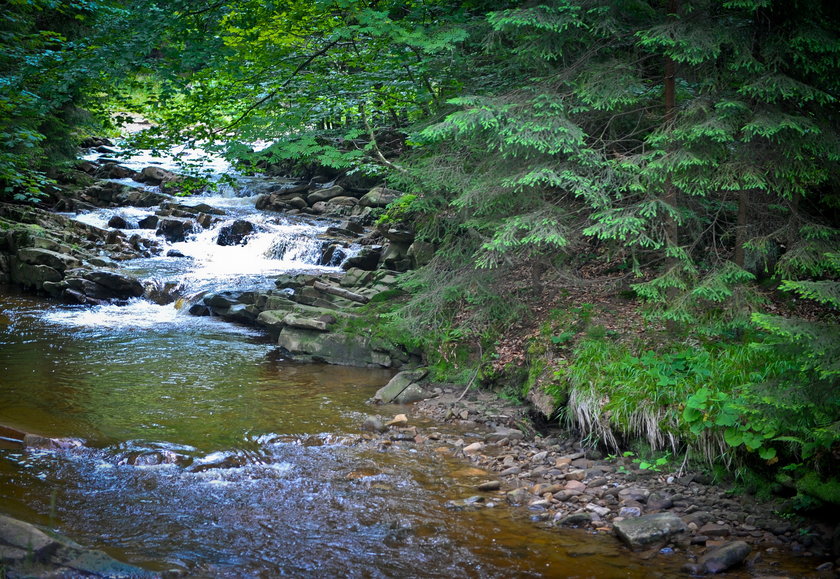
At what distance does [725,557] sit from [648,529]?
0.64 m

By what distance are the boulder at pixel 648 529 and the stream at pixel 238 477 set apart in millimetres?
138

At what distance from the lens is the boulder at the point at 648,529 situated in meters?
5.21

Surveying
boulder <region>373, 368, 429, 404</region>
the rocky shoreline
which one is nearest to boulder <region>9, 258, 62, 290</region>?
boulder <region>373, 368, 429, 404</region>

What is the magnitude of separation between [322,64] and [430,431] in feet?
24.5

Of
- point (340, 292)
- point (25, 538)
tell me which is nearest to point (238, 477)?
point (25, 538)

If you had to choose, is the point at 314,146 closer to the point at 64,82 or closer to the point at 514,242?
A: the point at 64,82

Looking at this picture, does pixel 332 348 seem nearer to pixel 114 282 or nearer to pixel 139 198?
pixel 114 282

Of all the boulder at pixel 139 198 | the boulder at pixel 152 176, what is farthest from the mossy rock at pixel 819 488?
the boulder at pixel 152 176

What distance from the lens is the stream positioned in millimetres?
5105

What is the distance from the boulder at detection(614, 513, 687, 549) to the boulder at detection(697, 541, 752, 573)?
0.37 m

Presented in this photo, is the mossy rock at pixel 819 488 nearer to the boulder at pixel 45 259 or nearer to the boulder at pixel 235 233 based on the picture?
the boulder at pixel 45 259

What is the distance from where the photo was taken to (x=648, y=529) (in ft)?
17.4

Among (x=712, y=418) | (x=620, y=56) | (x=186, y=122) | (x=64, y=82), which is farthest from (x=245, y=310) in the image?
(x=712, y=418)

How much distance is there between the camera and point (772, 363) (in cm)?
649
